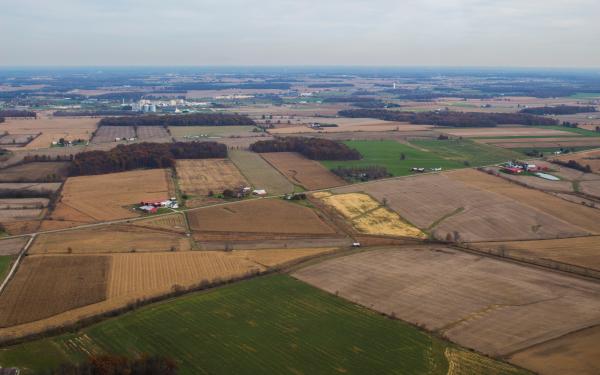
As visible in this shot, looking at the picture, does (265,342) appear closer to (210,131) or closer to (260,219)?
(260,219)

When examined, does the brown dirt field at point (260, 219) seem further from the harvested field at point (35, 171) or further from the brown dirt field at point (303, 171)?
the harvested field at point (35, 171)

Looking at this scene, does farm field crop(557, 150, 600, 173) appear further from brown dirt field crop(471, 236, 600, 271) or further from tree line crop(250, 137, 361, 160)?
brown dirt field crop(471, 236, 600, 271)

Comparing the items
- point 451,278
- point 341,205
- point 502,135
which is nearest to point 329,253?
point 451,278

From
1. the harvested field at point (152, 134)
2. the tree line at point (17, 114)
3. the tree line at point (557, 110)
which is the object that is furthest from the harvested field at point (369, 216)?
the tree line at point (557, 110)

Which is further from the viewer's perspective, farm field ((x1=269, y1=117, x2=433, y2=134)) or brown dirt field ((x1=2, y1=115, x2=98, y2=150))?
farm field ((x1=269, y1=117, x2=433, y2=134))

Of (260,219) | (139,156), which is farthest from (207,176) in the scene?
(260,219)

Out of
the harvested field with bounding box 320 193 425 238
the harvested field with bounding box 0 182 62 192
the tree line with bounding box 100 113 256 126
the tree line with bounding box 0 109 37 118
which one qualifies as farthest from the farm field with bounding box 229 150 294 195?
the tree line with bounding box 0 109 37 118

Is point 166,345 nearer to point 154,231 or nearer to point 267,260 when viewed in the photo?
point 267,260
